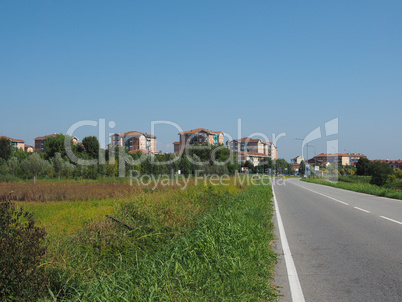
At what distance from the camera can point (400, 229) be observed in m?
10.6

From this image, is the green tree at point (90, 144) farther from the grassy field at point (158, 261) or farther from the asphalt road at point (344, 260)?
the grassy field at point (158, 261)

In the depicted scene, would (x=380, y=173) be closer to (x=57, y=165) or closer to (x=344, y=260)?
(x=57, y=165)

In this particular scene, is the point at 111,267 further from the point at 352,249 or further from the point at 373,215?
the point at 373,215

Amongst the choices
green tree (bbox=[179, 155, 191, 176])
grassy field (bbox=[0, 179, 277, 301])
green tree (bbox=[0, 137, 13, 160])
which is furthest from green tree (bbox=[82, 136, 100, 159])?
grassy field (bbox=[0, 179, 277, 301])

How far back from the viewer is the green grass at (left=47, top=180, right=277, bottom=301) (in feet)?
14.2

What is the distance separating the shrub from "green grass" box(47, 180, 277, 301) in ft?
1.12

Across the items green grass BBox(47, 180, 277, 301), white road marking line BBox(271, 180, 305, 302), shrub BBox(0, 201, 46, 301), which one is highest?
shrub BBox(0, 201, 46, 301)

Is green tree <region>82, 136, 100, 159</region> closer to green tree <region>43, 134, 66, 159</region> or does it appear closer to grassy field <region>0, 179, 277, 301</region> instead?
green tree <region>43, 134, 66, 159</region>

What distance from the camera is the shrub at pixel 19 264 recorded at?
387 centimetres

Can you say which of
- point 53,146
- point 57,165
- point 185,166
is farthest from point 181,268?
point 53,146

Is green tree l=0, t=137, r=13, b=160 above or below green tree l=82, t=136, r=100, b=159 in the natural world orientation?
below

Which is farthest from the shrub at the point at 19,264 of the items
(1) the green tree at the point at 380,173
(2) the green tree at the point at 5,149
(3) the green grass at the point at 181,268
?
(2) the green tree at the point at 5,149

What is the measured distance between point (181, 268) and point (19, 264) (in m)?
2.08

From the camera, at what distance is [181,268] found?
529cm
